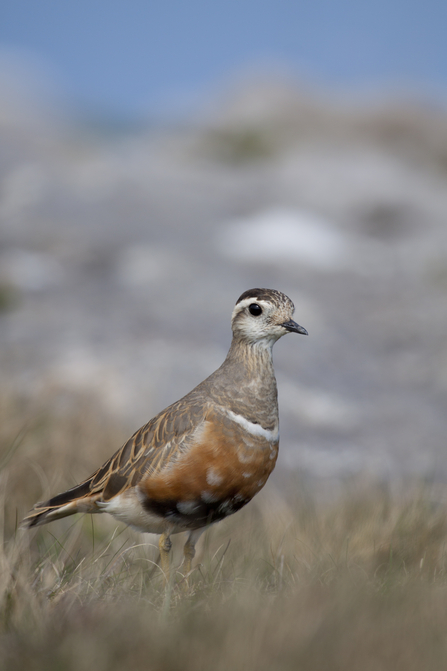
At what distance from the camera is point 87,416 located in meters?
8.33

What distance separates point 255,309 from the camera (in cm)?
479

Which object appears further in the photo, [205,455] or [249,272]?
[249,272]

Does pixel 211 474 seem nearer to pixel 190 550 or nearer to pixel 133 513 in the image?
pixel 133 513

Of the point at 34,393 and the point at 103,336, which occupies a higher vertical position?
the point at 103,336

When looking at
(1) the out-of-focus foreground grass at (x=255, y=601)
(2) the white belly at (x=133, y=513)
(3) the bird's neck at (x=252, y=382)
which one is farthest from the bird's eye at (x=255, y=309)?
(1) the out-of-focus foreground grass at (x=255, y=601)

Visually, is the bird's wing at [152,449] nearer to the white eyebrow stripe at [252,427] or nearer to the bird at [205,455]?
the bird at [205,455]

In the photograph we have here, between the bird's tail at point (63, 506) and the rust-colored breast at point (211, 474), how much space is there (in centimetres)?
60

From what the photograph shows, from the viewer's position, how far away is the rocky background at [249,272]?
32.0 ft

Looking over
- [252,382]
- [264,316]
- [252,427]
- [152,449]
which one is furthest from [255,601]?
[264,316]

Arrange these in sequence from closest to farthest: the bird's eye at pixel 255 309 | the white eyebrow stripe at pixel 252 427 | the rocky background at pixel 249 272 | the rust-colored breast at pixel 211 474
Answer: the rust-colored breast at pixel 211 474 → the white eyebrow stripe at pixel 252 427 → the bird's eye at pixel 255 309 → the rocky background at pixel 249 272

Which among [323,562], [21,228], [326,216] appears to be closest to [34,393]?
[323,562]

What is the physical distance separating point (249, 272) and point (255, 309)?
1096 cm

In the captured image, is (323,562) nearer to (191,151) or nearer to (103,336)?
(103,336)

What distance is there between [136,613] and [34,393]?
19.5ft
